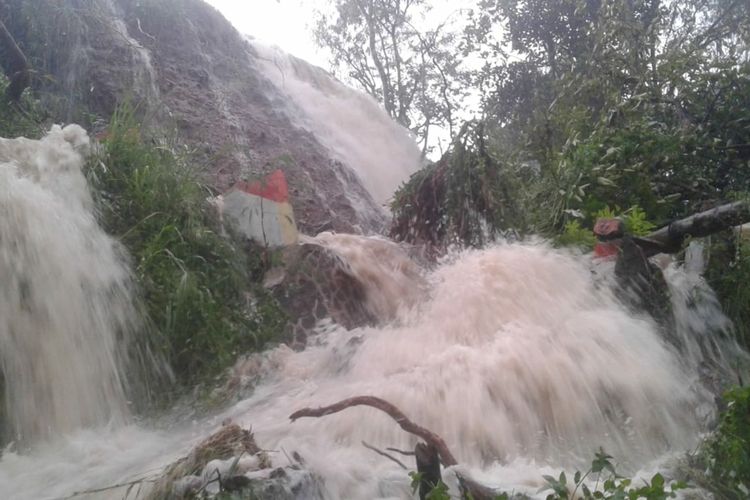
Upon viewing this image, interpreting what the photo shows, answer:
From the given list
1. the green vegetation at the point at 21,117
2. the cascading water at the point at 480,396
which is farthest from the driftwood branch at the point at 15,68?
the cascading water at the point at 480,396

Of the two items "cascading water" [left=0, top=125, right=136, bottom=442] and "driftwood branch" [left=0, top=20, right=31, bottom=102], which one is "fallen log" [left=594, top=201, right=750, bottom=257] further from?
"driftwood branch" [left=0, top=20, right=31, bottom=102]

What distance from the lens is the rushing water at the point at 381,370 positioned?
3674 millimetres

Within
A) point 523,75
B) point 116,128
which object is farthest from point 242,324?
point 523,75

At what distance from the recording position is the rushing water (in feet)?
12.1

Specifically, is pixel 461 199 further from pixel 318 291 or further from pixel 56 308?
pixel 56 308

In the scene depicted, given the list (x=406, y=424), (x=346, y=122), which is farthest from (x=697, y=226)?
(x=346, y=122)

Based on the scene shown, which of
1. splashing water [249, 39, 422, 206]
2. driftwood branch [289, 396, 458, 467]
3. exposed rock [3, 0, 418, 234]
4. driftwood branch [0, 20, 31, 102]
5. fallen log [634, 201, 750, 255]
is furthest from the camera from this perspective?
splashing water [249, 39, 422, 206]

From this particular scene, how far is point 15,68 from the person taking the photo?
7.26 meters

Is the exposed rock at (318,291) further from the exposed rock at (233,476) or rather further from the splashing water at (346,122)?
the splashing water at (346,122)

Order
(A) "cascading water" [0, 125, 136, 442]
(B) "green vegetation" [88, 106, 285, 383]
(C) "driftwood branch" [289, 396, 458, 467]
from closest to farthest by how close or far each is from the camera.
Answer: (C) "driftwood branch" [289, 396, 458, 467] → (A) "cascading water" [0, 125, 136, 442] → (B) "green vegetation" [88, 106, 285, 383]

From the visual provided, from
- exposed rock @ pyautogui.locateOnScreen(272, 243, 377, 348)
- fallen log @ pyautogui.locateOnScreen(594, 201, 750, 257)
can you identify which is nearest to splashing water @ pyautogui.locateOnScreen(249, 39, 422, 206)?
exposed rock @ pyautogui.locateOnScreen(272, 243, 377, 348)

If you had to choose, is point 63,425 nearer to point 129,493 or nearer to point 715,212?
point 129,493

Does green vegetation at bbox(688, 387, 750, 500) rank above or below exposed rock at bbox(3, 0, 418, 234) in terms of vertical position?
below

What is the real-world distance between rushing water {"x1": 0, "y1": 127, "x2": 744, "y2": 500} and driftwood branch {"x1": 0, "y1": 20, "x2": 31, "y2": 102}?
5.98 ft
